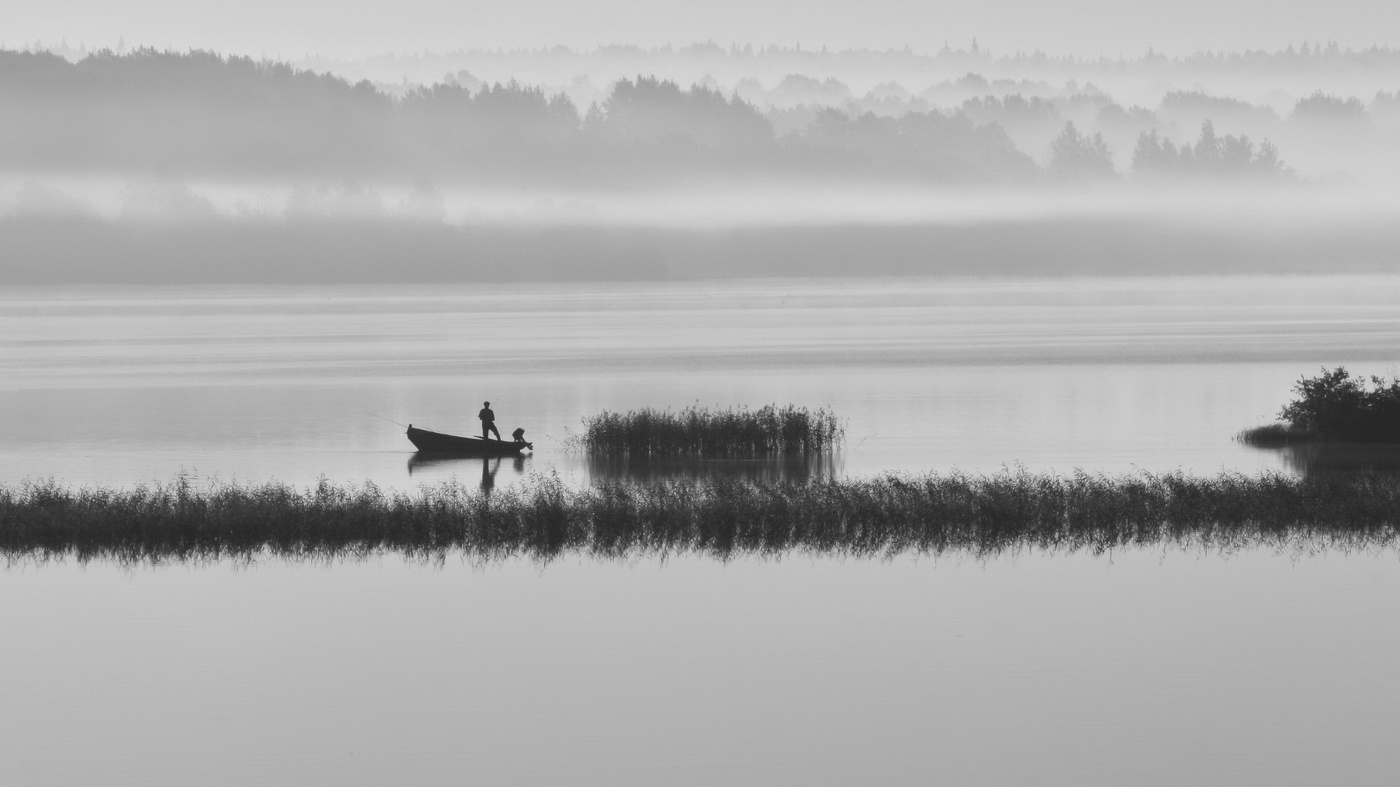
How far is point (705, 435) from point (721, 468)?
9.38 ft

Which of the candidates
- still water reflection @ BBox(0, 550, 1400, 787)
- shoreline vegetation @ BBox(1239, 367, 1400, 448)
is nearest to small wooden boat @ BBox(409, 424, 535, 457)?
still water reflection @ BBox(0, 550, 1400, 787)

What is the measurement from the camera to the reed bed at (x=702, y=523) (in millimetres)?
30031

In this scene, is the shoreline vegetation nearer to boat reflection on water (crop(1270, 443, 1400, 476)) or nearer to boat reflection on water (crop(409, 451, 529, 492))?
boat reflection on water (crop(1270, 443, 1400, 476))

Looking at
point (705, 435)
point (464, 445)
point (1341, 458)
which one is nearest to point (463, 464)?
point (464, 445)

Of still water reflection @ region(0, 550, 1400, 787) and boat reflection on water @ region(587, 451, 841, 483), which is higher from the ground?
boat reflection on water @ region(587, 451, 841, 483)

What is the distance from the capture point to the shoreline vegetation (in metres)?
48.9

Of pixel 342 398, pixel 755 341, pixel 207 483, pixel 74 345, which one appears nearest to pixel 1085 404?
pixel 342 398

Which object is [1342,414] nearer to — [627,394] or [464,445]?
[464,445]

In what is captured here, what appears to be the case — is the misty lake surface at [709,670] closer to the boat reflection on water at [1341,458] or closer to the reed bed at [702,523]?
the reed bed at [702,523]

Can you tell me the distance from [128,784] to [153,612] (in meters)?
8.52

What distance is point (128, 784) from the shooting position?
17.6 meters

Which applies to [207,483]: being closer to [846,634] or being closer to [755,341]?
[846,634]

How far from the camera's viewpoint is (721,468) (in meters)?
44.9

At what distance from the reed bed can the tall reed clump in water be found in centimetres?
1428
